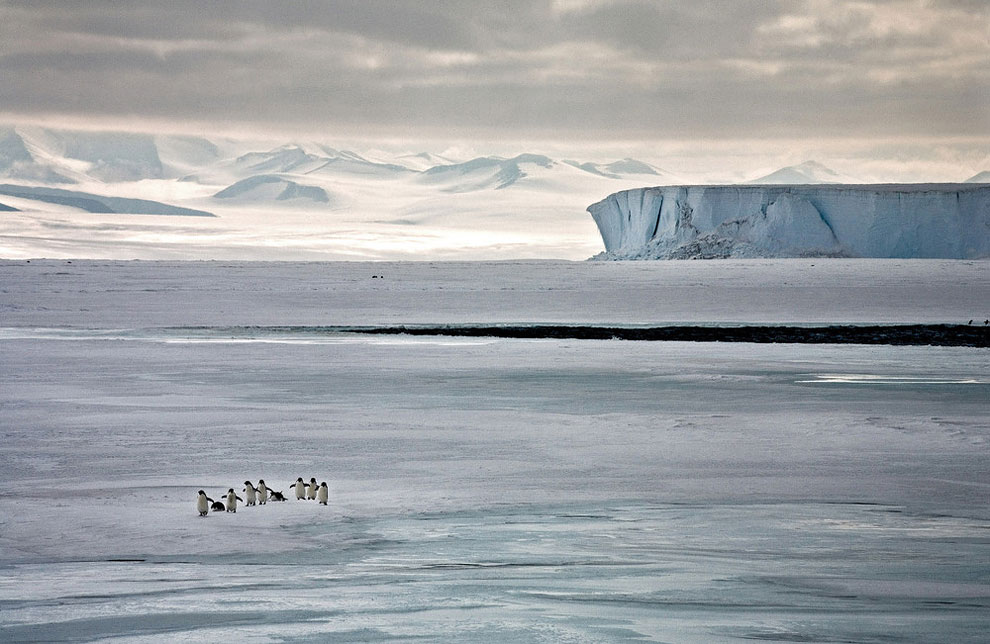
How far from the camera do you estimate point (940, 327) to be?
2314 centimetres

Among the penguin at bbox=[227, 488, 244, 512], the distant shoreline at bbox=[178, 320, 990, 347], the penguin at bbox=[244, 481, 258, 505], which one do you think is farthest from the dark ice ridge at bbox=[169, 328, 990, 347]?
the penguin at bbox=[227, 488, 244, 512]

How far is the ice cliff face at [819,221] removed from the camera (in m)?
48.6

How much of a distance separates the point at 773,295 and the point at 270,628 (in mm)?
29052

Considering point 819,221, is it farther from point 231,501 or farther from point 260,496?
point 231,501

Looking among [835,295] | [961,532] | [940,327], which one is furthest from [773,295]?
[961,532]

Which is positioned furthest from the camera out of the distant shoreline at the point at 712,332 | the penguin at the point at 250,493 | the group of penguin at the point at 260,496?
the distant shoreline at the point at 712,332

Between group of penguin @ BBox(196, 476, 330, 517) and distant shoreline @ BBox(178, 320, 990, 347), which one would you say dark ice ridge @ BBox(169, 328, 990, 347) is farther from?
group of penguin @ BBox(196, 476, 330, 517)

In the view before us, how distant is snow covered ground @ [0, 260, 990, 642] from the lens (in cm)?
501

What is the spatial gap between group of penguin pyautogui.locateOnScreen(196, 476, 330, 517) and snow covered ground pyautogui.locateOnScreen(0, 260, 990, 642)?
82mm

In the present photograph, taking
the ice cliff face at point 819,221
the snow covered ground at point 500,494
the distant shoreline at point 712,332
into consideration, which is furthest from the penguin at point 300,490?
the ice cliff face at point 819,221

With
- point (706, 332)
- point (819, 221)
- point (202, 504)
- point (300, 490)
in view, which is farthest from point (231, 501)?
point (819, 221)

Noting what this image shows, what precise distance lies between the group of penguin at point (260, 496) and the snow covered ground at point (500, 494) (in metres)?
0.08

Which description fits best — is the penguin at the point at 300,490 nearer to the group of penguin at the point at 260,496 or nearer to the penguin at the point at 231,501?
the group of penguin at the point at 260,496

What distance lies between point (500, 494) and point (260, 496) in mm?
1355
